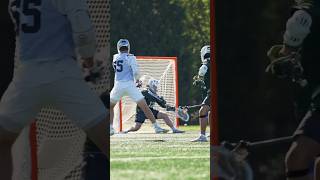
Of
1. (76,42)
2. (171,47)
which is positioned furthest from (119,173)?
(171,47)

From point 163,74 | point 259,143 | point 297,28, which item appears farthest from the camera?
point 163,74

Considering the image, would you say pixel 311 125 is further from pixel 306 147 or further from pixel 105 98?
pixel 105 98

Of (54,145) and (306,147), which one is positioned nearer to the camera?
(306,147)

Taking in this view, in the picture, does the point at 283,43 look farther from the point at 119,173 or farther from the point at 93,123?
the point at 119,173

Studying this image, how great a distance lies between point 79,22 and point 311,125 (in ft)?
4.80

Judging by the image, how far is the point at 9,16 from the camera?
4.64 m

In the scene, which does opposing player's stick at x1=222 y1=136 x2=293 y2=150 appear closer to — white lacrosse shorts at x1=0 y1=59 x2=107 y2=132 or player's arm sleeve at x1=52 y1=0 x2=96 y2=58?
white lacrosse shorts at x1=0 y1=59 x2=107 y2=132

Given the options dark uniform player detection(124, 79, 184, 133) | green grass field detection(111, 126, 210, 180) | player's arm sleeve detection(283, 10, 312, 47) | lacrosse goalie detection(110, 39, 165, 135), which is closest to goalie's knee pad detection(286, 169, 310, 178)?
player's arm sleeve detection(283, 10, 312, 47)

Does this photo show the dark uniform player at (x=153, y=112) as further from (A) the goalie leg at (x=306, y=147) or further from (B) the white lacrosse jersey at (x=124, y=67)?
(A) the goalie leg at (x=306, y=147)

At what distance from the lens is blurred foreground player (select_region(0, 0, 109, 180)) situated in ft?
14.6

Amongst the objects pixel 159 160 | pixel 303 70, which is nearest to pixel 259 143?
pixel 303 70

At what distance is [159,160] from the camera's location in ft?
26.1

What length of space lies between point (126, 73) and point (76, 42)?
7059 millimetres

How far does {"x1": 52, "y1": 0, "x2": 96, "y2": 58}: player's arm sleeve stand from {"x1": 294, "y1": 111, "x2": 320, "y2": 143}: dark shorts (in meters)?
1.31
